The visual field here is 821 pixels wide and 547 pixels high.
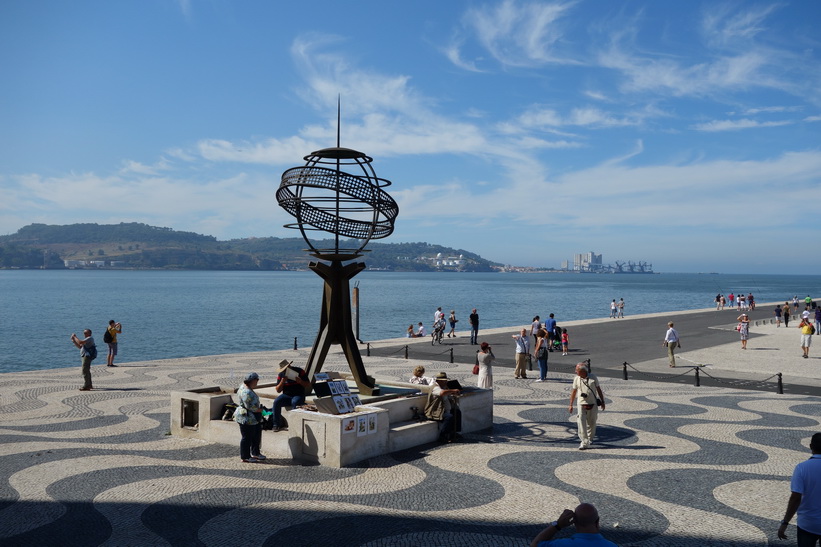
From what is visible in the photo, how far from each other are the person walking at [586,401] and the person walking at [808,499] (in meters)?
5.90

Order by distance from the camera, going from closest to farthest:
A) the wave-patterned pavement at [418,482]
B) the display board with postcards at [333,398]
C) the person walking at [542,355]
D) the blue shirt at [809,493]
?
the blue shirt at [809,493], the wave-patterned pavement at [418,482], the display board with postcards at [333,398], the person walking at [542,355]

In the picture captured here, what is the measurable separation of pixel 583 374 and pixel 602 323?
111ft

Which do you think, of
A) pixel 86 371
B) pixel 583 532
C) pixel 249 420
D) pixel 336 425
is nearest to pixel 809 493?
pixel 583 532

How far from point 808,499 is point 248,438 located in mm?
8385

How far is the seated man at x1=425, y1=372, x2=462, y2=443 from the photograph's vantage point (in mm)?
13008

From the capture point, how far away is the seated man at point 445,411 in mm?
13008

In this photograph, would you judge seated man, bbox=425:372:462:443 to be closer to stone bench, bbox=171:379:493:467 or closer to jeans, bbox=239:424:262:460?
stone bench, bbox=171:379:493:467

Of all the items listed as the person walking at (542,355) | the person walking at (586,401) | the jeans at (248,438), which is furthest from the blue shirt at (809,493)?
the person walking at (542,355)

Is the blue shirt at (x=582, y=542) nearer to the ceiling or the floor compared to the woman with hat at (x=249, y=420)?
nearer to the ceiling

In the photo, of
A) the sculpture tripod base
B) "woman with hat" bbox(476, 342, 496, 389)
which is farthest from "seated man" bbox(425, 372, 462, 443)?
"woman with hat" bbox(476, 342, 496, 389)

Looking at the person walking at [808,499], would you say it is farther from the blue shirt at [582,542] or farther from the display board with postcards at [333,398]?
the display board with postcards at [333,398]

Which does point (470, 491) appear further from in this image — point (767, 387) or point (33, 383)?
point (33, 383)

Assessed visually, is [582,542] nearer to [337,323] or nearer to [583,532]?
[583,532]

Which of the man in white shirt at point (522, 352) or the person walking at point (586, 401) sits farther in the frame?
the man in white shirt at point (522, 352)
